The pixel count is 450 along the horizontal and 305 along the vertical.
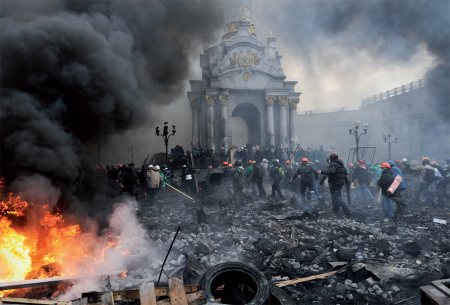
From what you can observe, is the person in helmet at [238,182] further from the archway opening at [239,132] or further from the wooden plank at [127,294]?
the archway opening at [239,132]

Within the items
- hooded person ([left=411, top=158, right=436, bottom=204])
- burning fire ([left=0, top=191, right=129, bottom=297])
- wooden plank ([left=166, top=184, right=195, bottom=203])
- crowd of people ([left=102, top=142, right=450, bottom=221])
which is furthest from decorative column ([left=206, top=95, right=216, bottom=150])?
burning fire ([left=0, top=191, right=129, bottom=297])

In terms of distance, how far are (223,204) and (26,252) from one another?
7.22 metres

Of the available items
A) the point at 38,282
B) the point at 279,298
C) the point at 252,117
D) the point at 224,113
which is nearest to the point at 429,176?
the point at 279,298

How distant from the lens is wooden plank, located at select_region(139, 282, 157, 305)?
2859 millimetres

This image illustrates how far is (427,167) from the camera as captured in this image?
30.7ft

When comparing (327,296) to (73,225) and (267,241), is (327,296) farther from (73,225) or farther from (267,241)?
(73,225)

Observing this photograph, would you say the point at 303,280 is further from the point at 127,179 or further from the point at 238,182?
the point at 127,179

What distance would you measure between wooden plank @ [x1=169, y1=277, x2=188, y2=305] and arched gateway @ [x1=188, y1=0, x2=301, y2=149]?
76.7 ft

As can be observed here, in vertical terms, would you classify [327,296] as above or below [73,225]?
below

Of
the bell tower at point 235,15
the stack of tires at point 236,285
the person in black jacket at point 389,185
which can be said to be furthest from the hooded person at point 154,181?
the bell tower at point 235,15

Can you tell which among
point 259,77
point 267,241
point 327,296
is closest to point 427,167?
point 267,241

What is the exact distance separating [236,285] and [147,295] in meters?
1.29

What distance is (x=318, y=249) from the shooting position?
5.51 metres

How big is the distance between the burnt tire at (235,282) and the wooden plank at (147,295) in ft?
2.11
